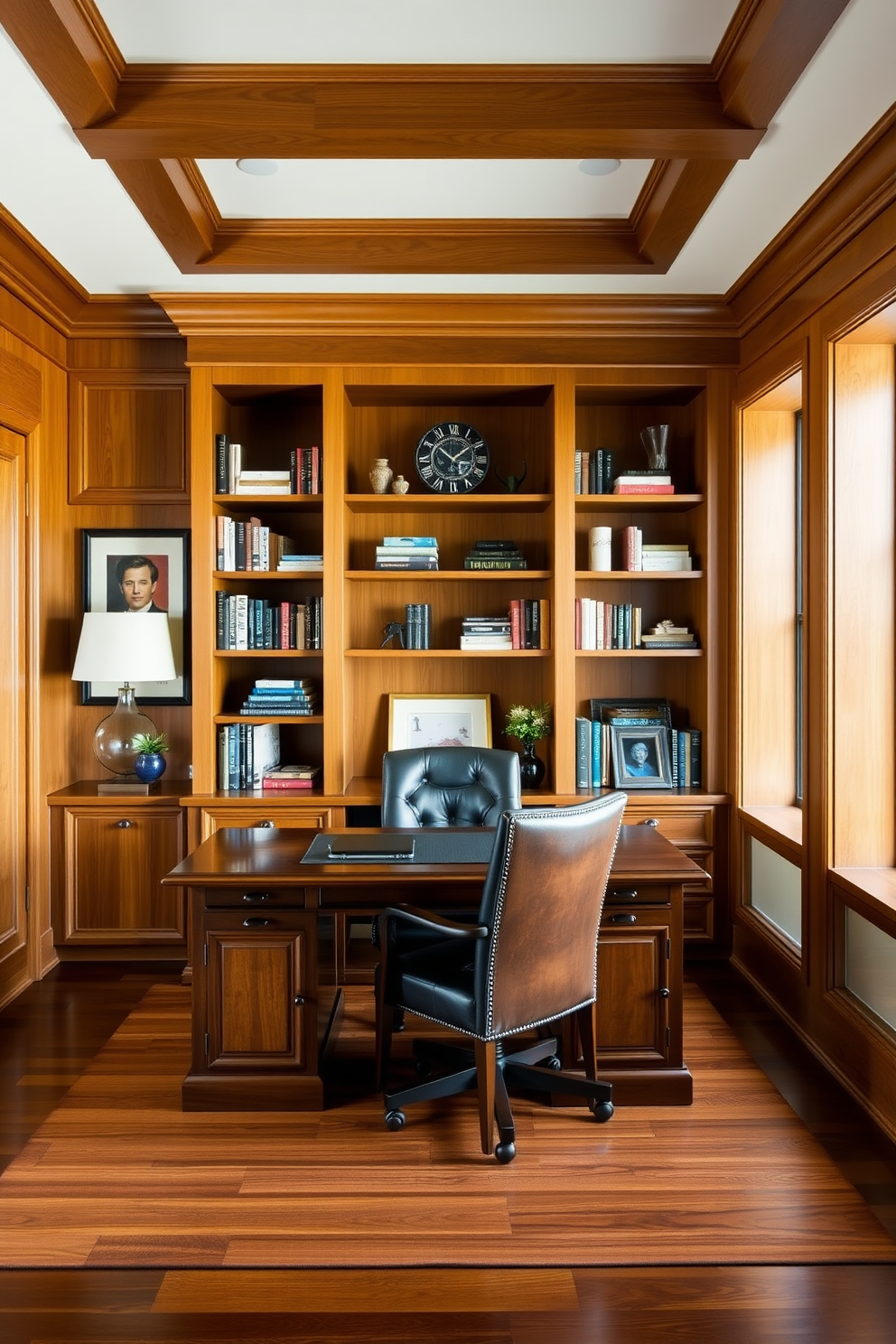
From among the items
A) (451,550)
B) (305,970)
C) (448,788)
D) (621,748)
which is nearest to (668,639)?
(621,748)

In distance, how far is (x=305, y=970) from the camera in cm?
292

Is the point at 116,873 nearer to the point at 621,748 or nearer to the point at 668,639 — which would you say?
the point at 621,748

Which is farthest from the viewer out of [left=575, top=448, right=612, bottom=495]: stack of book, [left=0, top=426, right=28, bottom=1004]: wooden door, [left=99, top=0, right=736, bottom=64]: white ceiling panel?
[left=575, top=448, right=612, bottom=495]: stack of book

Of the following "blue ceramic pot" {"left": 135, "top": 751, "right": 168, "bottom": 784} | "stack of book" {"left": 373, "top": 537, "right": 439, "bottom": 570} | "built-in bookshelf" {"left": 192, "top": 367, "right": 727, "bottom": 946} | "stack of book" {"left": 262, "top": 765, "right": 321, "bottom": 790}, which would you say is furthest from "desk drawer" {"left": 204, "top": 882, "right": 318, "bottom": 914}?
"stack of book" {"left": 373, "top": 537, "right": 439, "bottom": 570}

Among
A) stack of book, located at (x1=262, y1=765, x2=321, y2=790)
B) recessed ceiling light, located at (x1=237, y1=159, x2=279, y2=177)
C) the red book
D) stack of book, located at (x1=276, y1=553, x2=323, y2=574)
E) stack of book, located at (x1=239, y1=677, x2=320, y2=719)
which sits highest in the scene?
recessed ceiling light, located at (x1=237, y1=159, x2=279, y2=177)

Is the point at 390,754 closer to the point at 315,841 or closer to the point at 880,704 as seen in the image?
the point at 315,841

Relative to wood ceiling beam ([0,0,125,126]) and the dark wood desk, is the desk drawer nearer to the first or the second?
the dark wood desk

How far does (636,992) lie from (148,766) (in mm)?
2309

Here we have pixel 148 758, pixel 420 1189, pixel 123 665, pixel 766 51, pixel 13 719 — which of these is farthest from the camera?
pixel 148 758

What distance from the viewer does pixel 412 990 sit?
277 cm

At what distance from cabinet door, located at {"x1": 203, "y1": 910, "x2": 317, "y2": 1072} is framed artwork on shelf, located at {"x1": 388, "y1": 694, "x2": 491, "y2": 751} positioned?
1659 mm

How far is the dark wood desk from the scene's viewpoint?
2.88 metres

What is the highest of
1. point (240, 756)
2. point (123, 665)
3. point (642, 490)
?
point (642, 490)

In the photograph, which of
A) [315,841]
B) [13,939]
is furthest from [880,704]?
[13,939]
